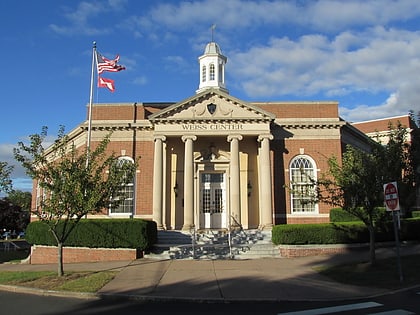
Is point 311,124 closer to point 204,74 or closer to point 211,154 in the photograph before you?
point 211,154

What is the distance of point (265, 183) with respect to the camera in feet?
77.6

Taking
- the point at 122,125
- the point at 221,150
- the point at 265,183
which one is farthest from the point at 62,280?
the point at 221,150

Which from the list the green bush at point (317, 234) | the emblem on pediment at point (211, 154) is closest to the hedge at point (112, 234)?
the green bush at point (317, 234)

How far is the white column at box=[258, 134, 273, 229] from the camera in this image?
23281mm

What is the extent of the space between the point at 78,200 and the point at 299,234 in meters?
10.2

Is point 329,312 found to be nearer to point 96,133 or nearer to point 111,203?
point 111,203

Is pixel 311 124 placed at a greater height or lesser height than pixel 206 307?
greater

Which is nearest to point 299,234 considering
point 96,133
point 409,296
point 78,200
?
point 409,296

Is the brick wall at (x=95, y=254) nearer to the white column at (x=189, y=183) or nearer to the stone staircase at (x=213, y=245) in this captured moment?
the stone staircase at (x=213, y=245)

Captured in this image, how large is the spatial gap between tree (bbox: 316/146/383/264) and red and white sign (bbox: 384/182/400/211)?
2048mm

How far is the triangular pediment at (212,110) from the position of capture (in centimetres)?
2434

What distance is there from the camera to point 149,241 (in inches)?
737

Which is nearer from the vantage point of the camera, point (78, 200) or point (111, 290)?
point (111, 290)

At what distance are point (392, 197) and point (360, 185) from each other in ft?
7.97
